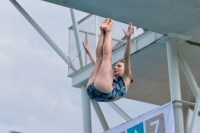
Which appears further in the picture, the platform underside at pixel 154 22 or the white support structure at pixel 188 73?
the white support structure at pixel 188 73

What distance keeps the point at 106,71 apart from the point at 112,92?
0.37m

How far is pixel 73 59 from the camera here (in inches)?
618

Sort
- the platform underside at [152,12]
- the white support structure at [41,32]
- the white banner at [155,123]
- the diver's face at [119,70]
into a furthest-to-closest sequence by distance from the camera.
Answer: the white support structure at [41,32] → the white banner at [155,123] → the platform underside at [152,12] → the diver's face at [119,70]

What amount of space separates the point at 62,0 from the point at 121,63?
2.80 m

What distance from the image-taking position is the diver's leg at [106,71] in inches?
320

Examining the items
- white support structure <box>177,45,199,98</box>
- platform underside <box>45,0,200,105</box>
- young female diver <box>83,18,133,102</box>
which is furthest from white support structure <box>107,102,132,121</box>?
young female diver <box>83,18,133,102</box>

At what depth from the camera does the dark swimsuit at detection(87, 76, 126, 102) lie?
27.1 feet

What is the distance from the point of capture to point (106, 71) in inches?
324

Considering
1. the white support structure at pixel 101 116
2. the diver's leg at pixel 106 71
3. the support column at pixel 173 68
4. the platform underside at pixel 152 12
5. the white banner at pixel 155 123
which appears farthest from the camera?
the white support structure at pixel 101 116

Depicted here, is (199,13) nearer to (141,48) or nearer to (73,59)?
(141,48)

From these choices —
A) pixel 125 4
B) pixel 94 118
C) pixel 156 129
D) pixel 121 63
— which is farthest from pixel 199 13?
pixel 94 118

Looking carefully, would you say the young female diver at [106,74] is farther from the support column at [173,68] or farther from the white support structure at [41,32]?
the white support structure at [41,32]

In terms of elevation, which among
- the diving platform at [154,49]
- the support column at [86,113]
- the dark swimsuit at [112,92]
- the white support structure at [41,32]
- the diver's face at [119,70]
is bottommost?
the dark swimsuit at [112,92]

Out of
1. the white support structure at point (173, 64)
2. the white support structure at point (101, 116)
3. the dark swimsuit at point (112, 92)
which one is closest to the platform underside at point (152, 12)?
the white support structure at point (173, 64)
